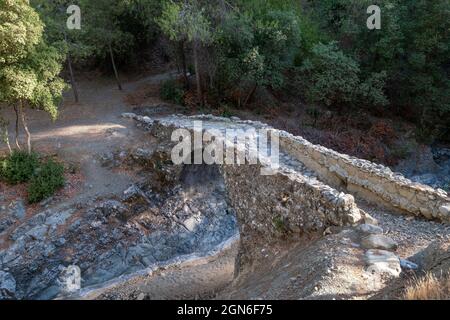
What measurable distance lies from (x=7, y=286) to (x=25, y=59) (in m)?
7.34

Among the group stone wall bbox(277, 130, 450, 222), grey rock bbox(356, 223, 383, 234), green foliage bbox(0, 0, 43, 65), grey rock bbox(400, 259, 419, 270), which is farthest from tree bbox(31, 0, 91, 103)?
grey rock bbox(400, 259, 419, 270)

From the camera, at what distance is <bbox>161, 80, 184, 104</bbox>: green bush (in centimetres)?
2116

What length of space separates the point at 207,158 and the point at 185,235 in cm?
283

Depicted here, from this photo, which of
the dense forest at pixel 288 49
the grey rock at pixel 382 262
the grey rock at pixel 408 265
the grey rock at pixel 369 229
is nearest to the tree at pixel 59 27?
the dense forest at pixel 288 49

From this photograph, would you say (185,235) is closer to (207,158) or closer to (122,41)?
(207,158)

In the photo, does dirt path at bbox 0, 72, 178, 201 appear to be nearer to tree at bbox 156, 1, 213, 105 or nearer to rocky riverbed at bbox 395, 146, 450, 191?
tree at bbox 156, 1, 213, 105

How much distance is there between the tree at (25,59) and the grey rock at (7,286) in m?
5.65

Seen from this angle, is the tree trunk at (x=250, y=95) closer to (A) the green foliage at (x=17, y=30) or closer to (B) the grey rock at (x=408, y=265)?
(A) the green foliage at (x=17, y=30)

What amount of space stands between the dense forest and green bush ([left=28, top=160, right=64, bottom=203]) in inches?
169

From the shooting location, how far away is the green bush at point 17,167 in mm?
14094

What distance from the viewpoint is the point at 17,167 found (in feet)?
46.5

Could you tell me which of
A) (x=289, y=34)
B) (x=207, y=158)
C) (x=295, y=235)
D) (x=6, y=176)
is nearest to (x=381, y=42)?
(x=289, y=34)

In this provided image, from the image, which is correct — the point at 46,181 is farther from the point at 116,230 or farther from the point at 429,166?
the point at 429,166

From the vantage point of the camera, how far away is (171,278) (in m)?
11.9
